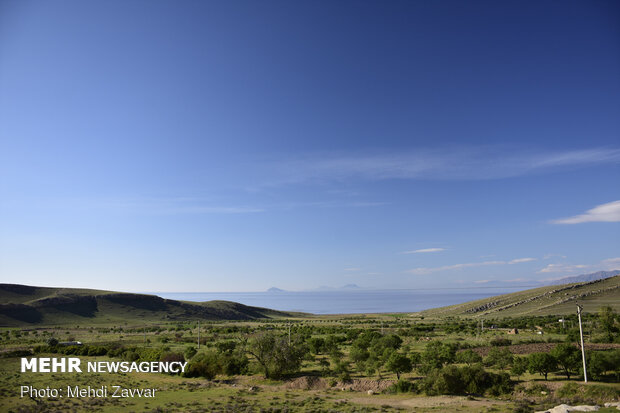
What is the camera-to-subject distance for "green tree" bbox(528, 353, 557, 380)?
30672 millimetres

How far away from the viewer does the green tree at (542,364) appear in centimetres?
3067

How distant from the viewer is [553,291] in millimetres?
117625

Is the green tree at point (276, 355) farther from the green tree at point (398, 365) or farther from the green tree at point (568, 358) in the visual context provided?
the green tree at point (568, 358)

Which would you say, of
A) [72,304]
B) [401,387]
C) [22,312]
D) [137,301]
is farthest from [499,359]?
[137,301]

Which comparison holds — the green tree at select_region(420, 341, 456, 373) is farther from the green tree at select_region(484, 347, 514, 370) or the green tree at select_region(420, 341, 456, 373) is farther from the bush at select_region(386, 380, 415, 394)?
the bush at select_region(386, 380, 415, 394)

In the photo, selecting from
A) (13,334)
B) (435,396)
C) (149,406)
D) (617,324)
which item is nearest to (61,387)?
(149,406)

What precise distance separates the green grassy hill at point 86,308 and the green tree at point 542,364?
117354 millimetres

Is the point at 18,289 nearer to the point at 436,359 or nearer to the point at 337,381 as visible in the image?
the point at 337,381

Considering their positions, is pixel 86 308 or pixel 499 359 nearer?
pixel 499 359

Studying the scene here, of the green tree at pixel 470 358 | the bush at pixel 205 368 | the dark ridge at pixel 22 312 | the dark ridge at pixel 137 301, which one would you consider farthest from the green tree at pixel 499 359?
the dark ridge at pixel 137 301

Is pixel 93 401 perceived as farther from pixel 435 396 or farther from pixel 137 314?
pixel 137 314

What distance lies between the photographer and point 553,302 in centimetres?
10600

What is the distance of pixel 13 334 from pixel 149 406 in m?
73.1

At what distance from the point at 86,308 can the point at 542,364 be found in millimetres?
136552
